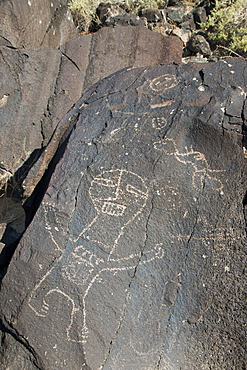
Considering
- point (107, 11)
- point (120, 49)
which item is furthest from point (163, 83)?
point (107, 11)

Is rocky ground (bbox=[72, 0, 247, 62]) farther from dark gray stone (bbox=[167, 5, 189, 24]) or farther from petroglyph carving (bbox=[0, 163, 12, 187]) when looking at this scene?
petroglyph carving (bbox=[0, 163, 12, 187])

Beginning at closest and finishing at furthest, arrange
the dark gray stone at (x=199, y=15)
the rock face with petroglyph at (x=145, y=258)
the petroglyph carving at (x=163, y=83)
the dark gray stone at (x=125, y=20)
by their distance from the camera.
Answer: the rock face with petroglyph at (x=145, y=258)
the petroglyph carving at (x=163, y=83)
the dark gray stone at (x=125, y=20)
the dark gray stone at (x=199, y=15)

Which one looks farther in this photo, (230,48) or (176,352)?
(230,48)

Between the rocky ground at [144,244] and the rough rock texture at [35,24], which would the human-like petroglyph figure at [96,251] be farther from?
the rough rock texture at [35,24]

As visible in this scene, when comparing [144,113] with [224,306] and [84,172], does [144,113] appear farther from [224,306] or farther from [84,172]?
[224,306]

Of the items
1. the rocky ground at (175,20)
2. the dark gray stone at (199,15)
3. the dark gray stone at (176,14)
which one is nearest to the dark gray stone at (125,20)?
the rocky ground at (175,20)

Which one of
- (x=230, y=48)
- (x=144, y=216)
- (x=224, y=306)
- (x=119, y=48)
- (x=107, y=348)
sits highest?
(x=230, y=48)

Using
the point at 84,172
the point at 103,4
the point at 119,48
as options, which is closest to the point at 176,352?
the point at 84,172

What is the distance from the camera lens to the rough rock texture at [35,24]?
12.0 feet

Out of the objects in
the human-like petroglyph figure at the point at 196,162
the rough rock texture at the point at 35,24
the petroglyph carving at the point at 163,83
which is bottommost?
the human-like petroglyph figure at the point at 196,162

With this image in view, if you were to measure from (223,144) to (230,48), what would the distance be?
3163 millimetres

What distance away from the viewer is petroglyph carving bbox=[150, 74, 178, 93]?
257cm

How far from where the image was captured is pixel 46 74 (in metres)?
3.78

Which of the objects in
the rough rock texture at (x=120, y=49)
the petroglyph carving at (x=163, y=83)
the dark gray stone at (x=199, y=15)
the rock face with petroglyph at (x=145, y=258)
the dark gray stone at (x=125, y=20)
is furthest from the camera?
the dark gray stone at (x=199, y=15)
